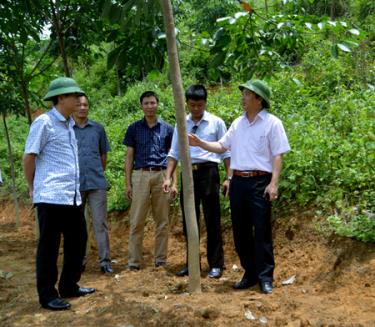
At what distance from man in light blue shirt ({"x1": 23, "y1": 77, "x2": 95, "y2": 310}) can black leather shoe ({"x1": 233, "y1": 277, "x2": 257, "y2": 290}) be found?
1.39 metres

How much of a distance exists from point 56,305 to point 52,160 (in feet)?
3.67

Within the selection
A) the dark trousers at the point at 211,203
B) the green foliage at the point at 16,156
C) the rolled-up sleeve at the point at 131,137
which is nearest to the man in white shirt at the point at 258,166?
the dark trousers at the point at 211,203

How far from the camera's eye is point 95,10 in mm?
Answer: 5480

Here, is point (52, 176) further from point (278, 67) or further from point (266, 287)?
point (278, 67)

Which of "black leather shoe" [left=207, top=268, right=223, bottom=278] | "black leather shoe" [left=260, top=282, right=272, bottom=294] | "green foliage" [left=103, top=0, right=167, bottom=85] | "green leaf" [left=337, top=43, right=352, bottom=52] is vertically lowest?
"black leather shoe" [left=207, top=268, right=223, bottom=278]

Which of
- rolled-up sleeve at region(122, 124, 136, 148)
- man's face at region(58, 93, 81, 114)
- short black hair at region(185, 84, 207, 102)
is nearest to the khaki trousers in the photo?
rolled-up sleeve at region(122, 124, 136, 148)

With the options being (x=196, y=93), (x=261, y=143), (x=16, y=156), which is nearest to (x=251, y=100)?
(x=261, y=143)

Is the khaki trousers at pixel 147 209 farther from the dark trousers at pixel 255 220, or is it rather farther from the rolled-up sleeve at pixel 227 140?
the dark trousers at pixel 255 220

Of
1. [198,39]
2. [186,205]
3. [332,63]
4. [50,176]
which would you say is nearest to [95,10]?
[198,39]

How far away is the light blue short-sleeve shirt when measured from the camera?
11.9 ft

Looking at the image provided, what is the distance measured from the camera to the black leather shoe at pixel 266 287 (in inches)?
151

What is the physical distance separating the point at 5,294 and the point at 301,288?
260cm

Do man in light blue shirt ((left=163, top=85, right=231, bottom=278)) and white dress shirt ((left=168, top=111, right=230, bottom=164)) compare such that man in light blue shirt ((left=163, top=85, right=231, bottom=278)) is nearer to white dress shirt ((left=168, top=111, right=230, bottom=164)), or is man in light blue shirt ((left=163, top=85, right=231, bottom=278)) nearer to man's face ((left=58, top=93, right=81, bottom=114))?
white dress shirt ((left=168, top=111, right=230, bottom=164))

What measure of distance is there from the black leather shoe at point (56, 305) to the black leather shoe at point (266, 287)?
1.54 metres
